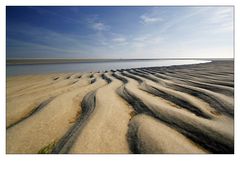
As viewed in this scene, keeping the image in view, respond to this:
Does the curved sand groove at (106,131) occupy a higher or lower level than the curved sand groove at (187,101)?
lower

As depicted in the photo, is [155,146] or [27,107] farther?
[27,107]

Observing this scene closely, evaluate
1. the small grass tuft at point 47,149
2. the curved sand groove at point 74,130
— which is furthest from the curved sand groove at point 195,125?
the small grass tuft at point 47,149

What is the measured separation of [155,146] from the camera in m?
2.06

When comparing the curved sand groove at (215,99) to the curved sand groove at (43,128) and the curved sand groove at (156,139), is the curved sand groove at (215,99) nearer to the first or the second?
the curved sand groove at (156,139)

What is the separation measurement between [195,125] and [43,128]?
6.26ft

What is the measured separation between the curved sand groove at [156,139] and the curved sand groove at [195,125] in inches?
4.0

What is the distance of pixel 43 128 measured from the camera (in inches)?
101

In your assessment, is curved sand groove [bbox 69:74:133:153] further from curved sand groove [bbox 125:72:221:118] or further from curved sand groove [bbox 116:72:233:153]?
curved sand groove [bbox 125:72:221:118]

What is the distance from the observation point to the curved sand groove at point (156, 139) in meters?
2.04

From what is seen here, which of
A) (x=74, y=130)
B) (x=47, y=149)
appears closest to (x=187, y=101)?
(x=74, y=130)
